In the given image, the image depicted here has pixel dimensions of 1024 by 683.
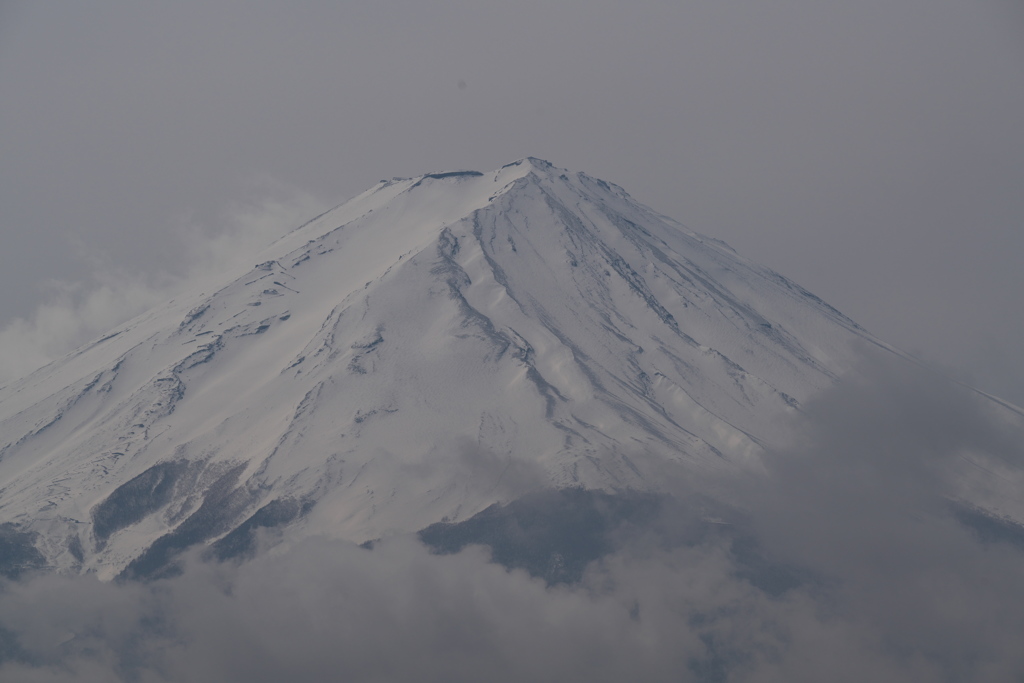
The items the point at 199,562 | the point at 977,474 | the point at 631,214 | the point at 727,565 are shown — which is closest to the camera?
the point at 199,562

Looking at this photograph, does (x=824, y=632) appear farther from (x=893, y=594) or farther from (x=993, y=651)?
(x=993, y=651)

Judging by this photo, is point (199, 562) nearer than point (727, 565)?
Yes

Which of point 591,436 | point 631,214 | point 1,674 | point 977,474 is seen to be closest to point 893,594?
point 977,474

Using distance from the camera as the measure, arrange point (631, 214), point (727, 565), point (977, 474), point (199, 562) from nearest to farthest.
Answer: point (199, 562)
point (727, 565)
point (977, 474)
point (631, 214)
